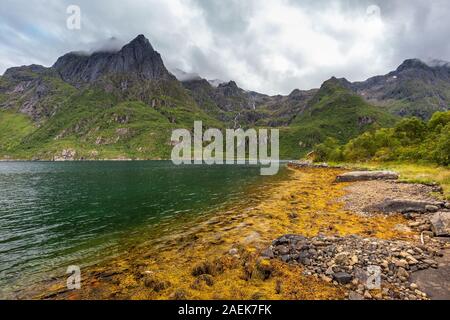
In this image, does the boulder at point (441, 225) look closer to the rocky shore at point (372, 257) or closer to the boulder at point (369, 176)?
the rocky shore at point (372, 257)

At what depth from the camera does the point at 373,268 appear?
12.6 m

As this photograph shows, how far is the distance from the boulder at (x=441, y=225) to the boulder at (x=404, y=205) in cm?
522

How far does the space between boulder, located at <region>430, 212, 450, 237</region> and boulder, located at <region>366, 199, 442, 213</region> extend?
17.1 feet

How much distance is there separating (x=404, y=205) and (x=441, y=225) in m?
7.43

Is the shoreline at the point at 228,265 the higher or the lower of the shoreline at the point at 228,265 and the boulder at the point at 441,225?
the lower

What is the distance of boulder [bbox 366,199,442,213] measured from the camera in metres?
23.5

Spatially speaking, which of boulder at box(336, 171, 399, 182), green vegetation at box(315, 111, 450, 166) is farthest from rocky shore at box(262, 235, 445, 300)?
green vegetation at box(315, 111, 450, 166)

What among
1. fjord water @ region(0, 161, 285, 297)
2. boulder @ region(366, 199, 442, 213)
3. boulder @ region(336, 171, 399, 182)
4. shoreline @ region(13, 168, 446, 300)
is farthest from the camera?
boulder @ region(336, 171, 399, 182)

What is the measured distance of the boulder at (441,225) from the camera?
17.0 m

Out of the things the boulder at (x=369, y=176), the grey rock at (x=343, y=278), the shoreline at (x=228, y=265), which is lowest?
the shoreline at (x=228, y=265)

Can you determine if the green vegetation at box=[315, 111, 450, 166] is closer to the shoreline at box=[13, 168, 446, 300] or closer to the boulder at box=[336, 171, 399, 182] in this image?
the boulder at box=[336, 171, 399, 182]

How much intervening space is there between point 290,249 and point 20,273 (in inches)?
720

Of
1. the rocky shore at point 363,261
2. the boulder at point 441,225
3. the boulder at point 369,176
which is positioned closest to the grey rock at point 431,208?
the boulder at point 441,225
